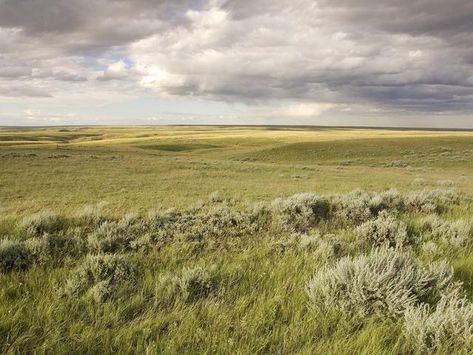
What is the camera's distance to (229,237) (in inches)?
265

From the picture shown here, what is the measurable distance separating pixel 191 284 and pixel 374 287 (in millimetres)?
1880

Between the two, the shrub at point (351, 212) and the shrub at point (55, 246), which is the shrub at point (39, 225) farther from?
the shrub at point (351, 212)

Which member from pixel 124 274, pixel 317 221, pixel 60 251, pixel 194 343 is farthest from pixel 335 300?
pixel 317 221

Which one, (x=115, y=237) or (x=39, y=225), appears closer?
(x=115, y=237)

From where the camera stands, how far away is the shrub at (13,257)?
16.0ft

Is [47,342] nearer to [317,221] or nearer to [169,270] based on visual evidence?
[169,270]

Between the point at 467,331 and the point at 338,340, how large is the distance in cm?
102

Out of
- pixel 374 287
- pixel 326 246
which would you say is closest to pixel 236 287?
pixel 374 287

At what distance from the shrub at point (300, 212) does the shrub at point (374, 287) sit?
3.31 metres

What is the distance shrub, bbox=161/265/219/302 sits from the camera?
3.92 meters

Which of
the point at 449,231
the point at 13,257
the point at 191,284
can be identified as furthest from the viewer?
the point at 449,231

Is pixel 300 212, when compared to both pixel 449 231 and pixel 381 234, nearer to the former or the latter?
pixel 381 234

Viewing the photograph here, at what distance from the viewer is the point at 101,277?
4.34m

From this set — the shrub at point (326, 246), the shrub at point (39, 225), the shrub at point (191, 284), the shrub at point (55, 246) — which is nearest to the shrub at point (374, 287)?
the shrub at point (191, 284)
